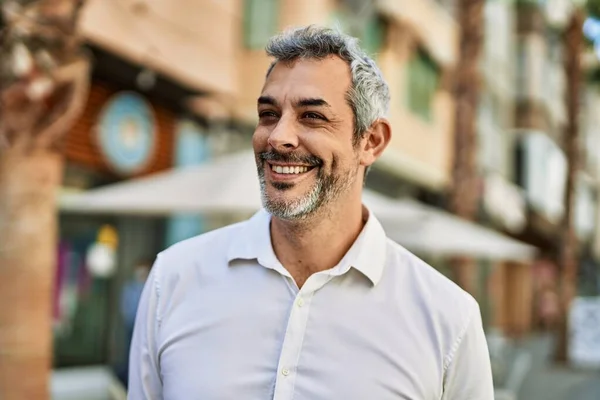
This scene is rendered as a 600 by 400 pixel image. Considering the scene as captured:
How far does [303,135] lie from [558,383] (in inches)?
599

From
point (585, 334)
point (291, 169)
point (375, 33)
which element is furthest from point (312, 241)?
point (375, 33)

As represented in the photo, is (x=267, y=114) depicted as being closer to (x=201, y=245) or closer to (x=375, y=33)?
(x=201, y=245)

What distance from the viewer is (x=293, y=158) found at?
8.05 feet

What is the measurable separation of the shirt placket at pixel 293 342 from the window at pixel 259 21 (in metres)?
15.9

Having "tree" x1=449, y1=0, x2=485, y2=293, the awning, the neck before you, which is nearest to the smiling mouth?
the neck

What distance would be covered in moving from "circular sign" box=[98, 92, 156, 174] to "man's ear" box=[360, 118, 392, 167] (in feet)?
40.6

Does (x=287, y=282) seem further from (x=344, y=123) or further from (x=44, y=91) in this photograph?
(x=44, y=91)

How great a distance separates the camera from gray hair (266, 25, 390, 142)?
2.51 metres

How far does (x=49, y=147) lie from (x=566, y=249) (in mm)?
16512

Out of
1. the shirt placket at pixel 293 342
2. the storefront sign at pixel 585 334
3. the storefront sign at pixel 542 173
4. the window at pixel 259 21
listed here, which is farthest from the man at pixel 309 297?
the storefront sign at pixel 542 173

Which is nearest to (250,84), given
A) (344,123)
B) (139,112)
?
(139,112)

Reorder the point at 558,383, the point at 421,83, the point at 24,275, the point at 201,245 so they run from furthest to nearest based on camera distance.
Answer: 1. the point at 421,83
2. the point at 558,383
3. the point at 24,275
4. the point at 201,245

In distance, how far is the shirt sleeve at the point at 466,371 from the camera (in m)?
2.49

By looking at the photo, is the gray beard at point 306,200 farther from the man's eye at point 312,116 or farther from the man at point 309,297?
the man's eye at point 312,116
